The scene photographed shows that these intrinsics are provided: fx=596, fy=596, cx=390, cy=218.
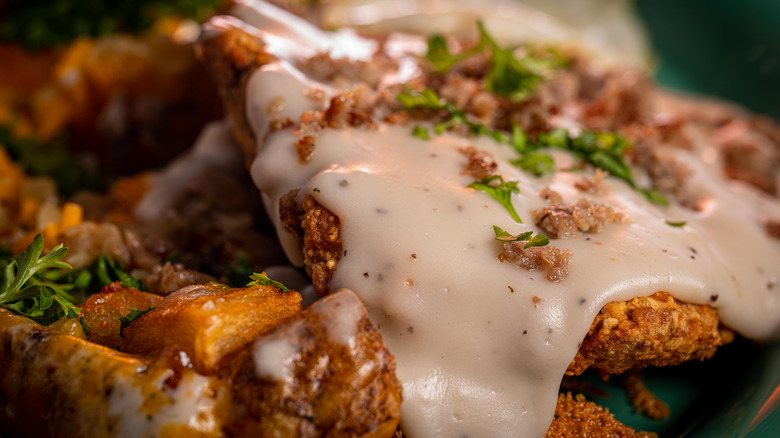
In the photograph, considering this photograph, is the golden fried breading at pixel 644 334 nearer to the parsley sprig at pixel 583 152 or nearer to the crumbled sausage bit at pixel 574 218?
the crumbled sausage bit at pixel 574 218

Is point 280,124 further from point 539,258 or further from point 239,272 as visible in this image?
point 539,258

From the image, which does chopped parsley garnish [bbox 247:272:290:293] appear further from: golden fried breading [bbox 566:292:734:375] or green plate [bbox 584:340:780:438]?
green plate [bbox 584:340:780:438]

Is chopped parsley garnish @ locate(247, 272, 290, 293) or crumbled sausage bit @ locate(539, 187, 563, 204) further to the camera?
crumbled sausage bit @ locate(539, 187, 563, 204)

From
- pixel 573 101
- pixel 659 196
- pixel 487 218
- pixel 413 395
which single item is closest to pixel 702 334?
pixel 659 196

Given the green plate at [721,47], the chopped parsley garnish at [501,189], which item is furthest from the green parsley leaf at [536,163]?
the green plate at [721,47]

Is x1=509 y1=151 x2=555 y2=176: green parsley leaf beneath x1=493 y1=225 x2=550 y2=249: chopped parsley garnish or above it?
beneath

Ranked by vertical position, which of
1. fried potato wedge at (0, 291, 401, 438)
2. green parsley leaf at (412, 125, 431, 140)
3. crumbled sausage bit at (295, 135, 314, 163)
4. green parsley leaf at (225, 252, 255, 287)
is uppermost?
crumbled sausage bit at (295, 135, 314, 163)

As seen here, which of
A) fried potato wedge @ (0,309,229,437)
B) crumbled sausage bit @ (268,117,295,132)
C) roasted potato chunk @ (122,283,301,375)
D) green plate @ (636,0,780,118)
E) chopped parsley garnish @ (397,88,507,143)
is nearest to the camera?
fried potato wedge @ (0,309,229,437)

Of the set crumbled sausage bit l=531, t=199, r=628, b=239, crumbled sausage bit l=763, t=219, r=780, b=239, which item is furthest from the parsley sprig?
crumbled sausage bit l=763, t=219, r=780, b=239
